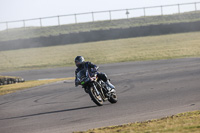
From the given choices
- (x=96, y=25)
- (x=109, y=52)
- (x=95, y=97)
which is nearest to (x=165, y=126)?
(x=95, y=97)

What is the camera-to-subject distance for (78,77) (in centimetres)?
1125

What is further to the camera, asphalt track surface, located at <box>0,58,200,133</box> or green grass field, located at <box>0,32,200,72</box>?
green grass field, located at <box>0,32,200,72</box>

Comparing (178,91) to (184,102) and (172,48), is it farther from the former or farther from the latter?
(172,48)

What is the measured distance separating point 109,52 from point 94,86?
25.2 metres

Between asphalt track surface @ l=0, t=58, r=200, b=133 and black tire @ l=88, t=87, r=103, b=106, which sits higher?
black tire @ l=88, t=87, r=103, b=106

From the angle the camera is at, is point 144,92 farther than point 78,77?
Yes

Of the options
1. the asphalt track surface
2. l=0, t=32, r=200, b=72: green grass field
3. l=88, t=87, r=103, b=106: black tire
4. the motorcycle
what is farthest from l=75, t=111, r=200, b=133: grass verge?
l=0, t=32, r=200, b=72: green grass field

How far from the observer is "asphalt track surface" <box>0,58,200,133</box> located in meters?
9.01

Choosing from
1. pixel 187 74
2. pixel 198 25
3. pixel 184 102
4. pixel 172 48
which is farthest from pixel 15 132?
pixel 198 25

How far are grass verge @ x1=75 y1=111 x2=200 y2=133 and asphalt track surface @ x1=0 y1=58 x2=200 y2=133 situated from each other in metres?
0.71

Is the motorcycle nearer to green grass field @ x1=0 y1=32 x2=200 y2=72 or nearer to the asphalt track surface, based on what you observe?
the asphalt track surface

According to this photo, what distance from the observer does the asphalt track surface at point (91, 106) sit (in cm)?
901

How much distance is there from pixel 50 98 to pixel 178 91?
163 inches

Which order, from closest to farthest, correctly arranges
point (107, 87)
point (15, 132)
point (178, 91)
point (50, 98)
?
point (15, 132), point (107, 87), point (178, 91), point (50, 98)
